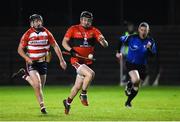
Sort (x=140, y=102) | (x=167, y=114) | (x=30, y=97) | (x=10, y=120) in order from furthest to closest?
1. (x=30, y=97)
2. (x=140, y=102)
3. (x=167, y=114)
4. (x=10, y=120)

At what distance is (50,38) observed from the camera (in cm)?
1595

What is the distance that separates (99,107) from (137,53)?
160 cm

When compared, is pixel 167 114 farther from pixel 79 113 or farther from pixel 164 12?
pixel 164 12

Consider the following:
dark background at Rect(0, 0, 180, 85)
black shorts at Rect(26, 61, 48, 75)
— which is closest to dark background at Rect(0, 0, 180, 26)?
dark background at Rect(0, 0, 180, 85)

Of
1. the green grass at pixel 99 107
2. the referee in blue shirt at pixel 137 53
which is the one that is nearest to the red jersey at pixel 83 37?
the green grass at pixel 99 107

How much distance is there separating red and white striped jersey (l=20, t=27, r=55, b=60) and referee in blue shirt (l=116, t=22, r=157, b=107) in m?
2.46

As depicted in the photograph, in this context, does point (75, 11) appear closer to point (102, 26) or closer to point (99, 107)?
point (102, 26)

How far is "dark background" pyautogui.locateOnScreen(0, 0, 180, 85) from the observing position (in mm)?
30406

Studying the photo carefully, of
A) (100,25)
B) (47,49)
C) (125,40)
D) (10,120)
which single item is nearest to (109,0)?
(100,25)

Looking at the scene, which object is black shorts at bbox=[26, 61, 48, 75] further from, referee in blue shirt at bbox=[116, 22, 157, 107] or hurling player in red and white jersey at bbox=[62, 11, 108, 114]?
referee in blue shirt at bbox=[116, 22, 157, 107]

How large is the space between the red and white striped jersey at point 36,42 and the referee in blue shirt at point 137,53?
2462 mm

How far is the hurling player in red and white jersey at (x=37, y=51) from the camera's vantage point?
1573 centimetres

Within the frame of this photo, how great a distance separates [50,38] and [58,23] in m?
15.6

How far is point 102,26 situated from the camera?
31.2 meters
